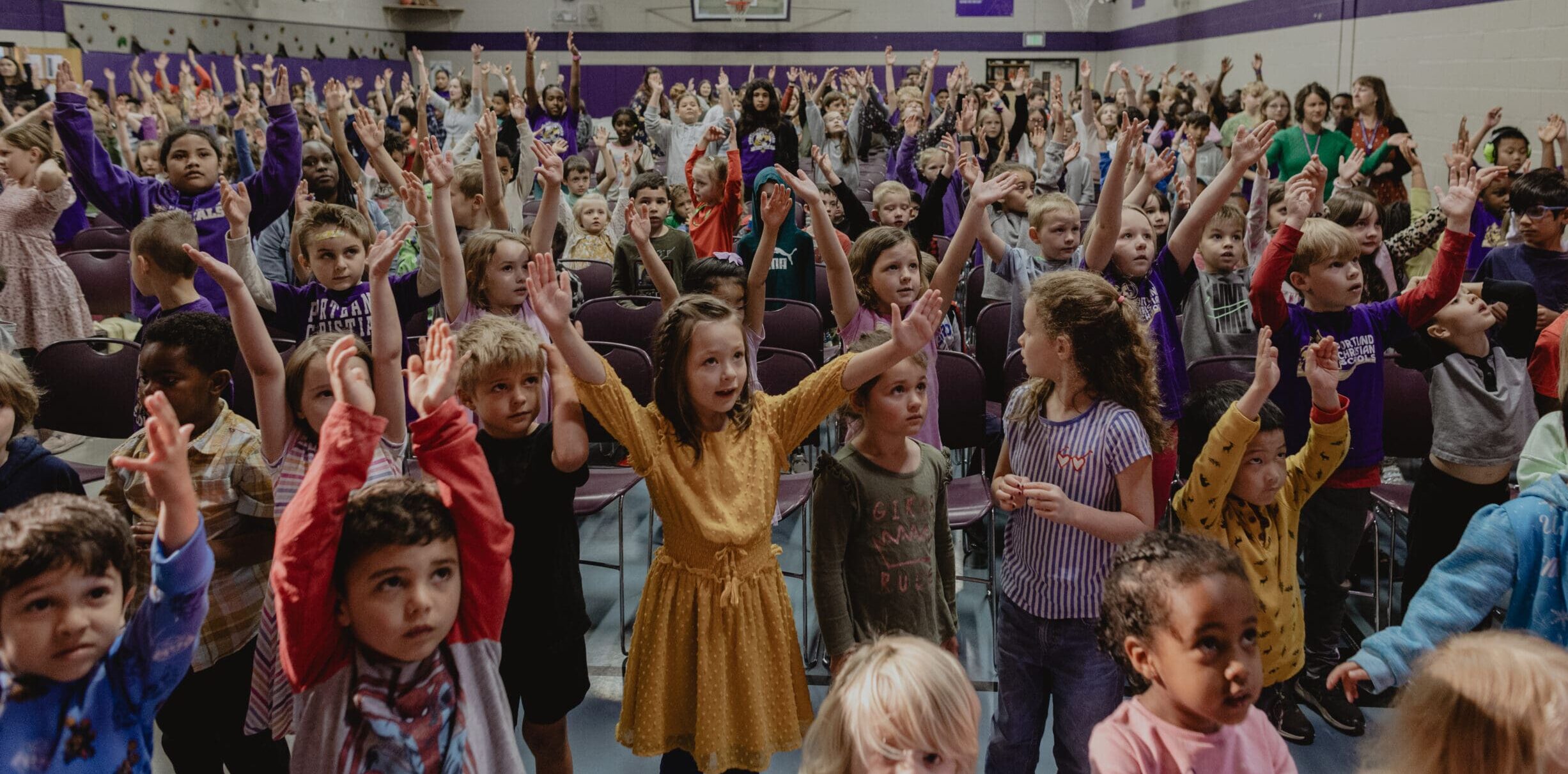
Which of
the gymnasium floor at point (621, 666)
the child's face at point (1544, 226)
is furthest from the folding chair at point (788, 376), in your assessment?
the child's face at point (1544, 226)

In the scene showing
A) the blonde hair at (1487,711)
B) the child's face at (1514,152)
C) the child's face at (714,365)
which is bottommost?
the blonde hair at (1487,711)

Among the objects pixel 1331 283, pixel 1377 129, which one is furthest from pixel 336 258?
pixel 1377 129

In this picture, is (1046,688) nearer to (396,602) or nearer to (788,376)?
(396,602)

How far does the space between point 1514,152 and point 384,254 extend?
595 cm

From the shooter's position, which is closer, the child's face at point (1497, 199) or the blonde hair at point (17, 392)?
the blonde hair at point (17, 392)

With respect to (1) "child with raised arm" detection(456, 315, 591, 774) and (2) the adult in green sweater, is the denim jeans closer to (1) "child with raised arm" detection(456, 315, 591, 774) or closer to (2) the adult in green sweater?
(1) "child with raised arm" detection(456, 315, 591, 774)

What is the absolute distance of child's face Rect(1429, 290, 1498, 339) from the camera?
9.78 ft

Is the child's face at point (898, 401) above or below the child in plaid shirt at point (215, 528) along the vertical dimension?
above

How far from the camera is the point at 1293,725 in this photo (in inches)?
117

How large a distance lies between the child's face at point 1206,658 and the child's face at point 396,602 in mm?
1106

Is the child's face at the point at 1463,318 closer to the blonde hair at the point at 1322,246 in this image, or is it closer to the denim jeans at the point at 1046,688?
the blonde hair at the point at 1322,246

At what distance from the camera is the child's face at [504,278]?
334 centimetres

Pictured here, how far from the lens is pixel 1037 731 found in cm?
234

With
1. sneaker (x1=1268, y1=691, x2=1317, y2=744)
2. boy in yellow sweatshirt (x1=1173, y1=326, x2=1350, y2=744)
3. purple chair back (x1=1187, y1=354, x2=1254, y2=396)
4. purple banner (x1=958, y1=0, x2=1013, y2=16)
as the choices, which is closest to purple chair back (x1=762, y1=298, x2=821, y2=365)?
purple chair back (x1=1187, y1=354, x2=1254, y2=396)
